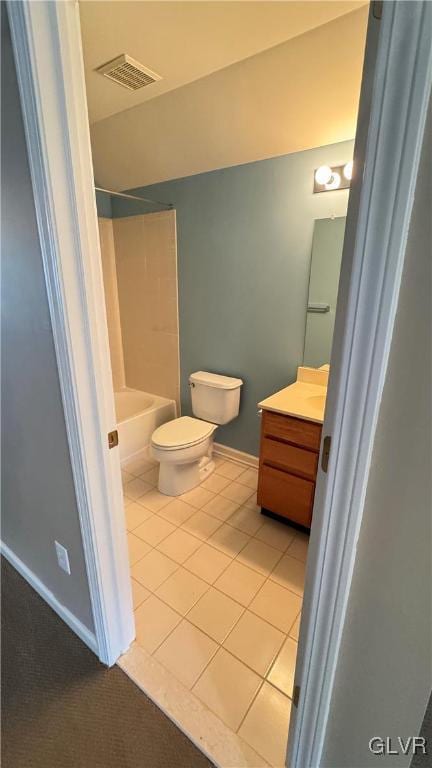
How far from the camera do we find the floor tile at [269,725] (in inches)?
40.0

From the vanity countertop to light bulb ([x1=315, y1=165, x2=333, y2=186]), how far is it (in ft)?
3.52

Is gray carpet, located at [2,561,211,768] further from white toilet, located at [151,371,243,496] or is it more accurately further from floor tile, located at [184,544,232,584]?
white toilet, located at [151,371,243,496]

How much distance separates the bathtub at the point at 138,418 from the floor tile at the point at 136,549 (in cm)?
78

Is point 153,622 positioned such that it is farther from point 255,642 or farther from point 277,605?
point 277,605

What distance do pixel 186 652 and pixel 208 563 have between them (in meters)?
0.43

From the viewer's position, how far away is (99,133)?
7.01 ft

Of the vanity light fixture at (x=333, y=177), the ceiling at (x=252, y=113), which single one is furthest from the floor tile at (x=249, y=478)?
the ceiling at (x=252, y=113)

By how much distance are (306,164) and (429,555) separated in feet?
6.65

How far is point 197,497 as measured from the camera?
2.22m

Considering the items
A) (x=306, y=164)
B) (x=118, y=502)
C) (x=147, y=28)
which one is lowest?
(x=118, y=502)

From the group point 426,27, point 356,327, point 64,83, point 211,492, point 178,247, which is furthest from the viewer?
point 178,247

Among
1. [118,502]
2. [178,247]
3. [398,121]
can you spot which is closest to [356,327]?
[398,121]

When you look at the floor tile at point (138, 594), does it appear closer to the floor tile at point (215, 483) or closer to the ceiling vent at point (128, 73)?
the floor tile at point (215, 483)

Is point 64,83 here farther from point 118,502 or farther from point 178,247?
point 178,247
